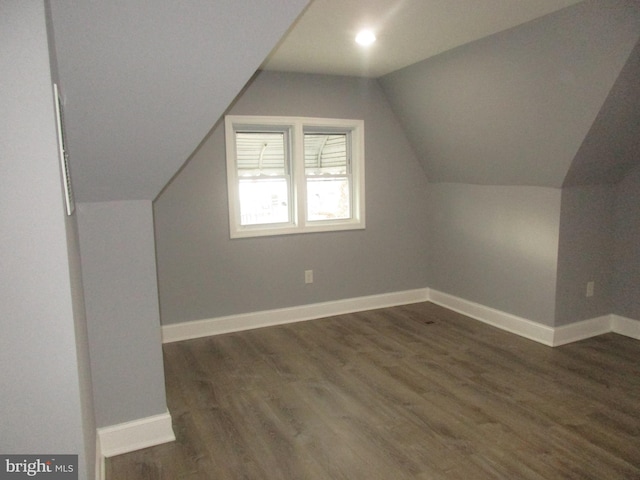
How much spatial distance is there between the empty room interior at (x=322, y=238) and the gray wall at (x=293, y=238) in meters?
0.02

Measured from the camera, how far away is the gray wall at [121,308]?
91.8 inches

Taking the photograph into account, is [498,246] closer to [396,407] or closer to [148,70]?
[396,407]

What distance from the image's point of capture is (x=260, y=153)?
444cm

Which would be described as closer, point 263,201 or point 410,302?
point 263,201

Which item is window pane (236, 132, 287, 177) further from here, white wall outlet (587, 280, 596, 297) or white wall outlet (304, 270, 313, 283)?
white wall outlet (587, 280, 596, 297)

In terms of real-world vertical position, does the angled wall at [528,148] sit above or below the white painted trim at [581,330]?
above

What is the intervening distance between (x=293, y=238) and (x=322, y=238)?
0.32 m

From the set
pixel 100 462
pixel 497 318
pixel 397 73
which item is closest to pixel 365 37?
pixel 397 73

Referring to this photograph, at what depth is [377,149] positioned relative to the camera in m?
4.80

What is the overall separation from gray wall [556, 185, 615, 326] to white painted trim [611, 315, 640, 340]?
0.35 feet

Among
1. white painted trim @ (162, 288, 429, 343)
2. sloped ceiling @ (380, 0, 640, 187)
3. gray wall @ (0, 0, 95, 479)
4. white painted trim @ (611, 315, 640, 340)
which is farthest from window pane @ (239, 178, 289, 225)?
white painted trim @ (611, 315, 640, 340)

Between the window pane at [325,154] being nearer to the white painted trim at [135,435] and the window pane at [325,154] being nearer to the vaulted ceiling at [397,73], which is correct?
the vaulted ceiling at [397,73]

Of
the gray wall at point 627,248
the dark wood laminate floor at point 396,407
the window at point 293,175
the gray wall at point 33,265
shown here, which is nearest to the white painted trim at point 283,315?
the dark wood laminate floor at point 396,407

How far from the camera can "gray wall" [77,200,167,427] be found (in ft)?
7.65
